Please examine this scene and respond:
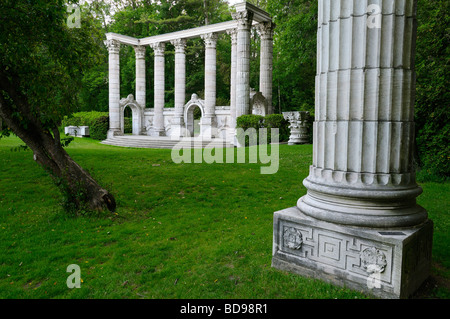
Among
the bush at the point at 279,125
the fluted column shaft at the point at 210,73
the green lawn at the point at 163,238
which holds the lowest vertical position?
the green lawn at the point at 163,238

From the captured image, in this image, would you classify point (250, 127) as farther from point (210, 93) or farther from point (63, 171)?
point (63, 171)

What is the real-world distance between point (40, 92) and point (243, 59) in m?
17.4

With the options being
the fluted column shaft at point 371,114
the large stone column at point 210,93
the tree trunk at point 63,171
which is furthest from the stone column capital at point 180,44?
the fluted column shaft at point 371,114

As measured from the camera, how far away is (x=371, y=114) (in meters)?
3.89

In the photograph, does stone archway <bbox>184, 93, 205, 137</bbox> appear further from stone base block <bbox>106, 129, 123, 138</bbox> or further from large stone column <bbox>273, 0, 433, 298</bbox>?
large stone column <bbox>273, 0, 433, 298</bbox>

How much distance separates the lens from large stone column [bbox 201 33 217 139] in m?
27.1

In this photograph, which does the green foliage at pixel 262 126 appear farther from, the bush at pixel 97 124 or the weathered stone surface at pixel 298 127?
the bush at pixel 97 124

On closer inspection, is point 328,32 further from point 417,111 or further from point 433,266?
point 417,111

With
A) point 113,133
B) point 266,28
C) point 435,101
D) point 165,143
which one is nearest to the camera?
point 435,101

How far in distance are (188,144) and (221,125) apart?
15.9 feet

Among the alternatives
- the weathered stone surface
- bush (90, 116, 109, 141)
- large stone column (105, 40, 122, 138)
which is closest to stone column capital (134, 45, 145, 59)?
large stone column (105, 40, 122, 138)

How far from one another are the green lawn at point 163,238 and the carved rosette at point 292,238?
1.27 feet

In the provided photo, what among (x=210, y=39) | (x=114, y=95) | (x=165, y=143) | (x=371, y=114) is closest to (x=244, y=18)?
(x=210, y=39)

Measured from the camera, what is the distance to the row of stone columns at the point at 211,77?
23.0 meters
